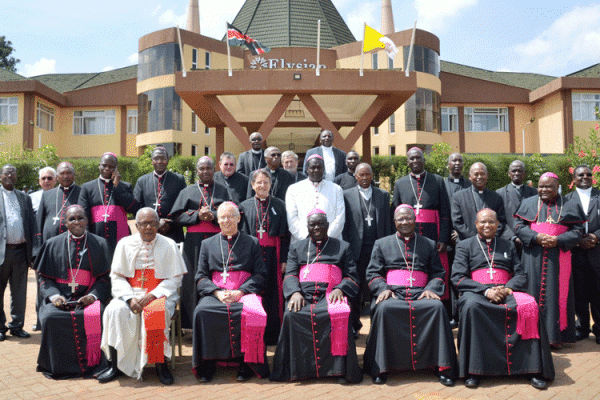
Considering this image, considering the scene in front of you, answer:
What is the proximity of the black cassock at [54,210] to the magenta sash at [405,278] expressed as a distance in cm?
394

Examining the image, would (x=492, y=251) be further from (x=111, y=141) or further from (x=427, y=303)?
(x=111, y=141)

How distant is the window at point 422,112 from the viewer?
2466 centimetres

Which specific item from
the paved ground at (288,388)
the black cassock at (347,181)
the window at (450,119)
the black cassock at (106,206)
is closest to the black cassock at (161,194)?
the black cassock at (106,206)

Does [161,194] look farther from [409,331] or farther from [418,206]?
[409,331]

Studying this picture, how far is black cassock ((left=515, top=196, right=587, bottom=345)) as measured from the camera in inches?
221

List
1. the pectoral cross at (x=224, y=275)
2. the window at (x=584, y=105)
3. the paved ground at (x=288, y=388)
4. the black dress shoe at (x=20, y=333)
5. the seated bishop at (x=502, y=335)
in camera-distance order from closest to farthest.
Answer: the paved ground at (x=288, y=388)
the seated bishop at (x=502, y=335)
the pectoral cross at (x=224, y=275)
the black dress shoe at (x=20, y=333)
the window at (x=584, y=105)

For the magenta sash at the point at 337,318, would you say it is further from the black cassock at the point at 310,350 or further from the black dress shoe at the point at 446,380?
the black dress shoe at the point at 446,380

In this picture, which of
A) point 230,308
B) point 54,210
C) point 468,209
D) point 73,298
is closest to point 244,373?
point 230,308

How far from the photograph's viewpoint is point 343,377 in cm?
460

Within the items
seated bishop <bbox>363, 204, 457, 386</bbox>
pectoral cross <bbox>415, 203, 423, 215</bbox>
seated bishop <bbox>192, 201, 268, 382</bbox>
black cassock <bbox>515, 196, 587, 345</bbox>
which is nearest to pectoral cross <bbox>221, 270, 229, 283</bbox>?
seated bishop <bbox>192, 201, 268, 382</bbox>

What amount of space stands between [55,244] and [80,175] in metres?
14.8

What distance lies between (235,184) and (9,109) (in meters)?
24.8

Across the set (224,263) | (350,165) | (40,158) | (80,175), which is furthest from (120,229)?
(80,175)

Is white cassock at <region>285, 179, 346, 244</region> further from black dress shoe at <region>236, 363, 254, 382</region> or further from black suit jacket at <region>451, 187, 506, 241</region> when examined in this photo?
black dress shoe at <region>236, 363, 254, 382</region>
